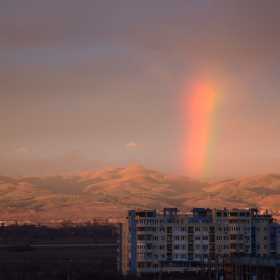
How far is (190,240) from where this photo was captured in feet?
258

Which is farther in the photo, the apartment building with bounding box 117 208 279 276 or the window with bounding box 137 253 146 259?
the apartment building with bounding box 117 208 279 276

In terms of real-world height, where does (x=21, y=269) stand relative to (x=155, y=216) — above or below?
below

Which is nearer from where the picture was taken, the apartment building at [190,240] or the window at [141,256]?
the window at [141,256]

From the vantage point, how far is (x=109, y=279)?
232 ft

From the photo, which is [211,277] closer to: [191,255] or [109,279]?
[191,255]

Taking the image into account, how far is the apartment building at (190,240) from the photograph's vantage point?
76062 mm

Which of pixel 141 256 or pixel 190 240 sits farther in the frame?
pixel 190 240

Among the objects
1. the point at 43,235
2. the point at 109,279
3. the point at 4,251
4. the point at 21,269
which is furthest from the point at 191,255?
the point at 43,235

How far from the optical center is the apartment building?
76.1 meters

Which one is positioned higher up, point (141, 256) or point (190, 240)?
point (190, 240)

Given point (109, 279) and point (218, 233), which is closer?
point (109, 279)

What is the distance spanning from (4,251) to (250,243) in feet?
175

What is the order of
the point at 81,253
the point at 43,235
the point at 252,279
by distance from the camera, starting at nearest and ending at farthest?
the point at 252,279 → the point at 81,253 → the point at 43,235

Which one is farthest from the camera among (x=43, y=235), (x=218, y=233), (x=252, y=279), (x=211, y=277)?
(x=43, y=235)
